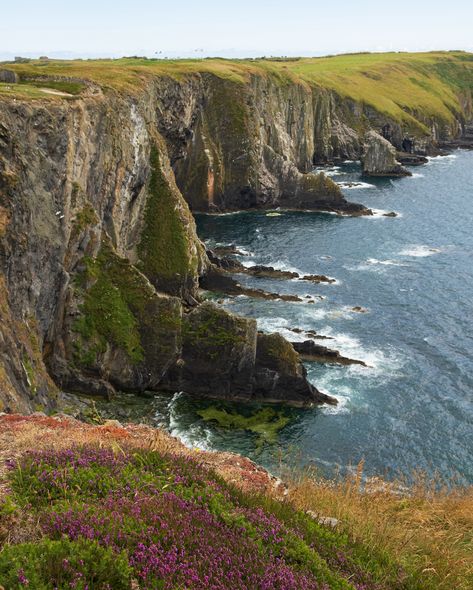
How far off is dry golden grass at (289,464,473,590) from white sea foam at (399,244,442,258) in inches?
2916

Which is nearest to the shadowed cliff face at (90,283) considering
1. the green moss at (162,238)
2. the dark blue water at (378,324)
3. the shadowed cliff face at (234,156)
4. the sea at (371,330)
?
the green moss at (162,238)

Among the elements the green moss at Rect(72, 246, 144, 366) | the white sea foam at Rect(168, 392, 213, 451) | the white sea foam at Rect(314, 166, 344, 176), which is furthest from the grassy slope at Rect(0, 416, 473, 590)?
the white sea foam at Rect(314, 166, 344, 176)

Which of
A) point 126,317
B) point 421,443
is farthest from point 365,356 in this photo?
point 126,317

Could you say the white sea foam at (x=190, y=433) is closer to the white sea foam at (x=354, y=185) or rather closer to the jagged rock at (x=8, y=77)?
the jagged rock at (x=8, y=77)

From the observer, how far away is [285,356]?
51.1m

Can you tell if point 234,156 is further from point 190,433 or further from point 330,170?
point 190,433

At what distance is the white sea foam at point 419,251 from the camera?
88.7m

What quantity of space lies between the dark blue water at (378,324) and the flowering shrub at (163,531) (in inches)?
267

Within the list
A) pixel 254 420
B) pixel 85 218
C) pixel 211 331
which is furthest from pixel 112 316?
pixel 254 420

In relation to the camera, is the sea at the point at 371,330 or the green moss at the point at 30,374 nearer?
the green moss at the point at 30,374

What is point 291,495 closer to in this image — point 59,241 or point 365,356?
point 59,241

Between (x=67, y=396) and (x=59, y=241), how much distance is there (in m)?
11.2

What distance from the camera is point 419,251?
90.2 meters

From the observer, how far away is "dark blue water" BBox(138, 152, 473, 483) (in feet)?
146
